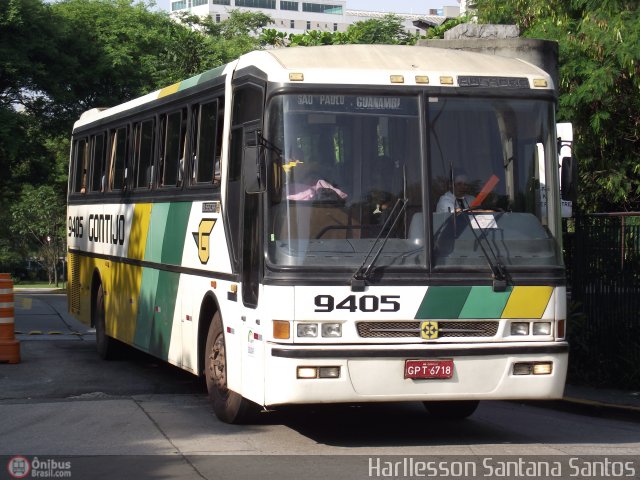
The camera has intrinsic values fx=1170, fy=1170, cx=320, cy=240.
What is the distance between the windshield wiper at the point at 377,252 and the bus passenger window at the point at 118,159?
6602 millimetres

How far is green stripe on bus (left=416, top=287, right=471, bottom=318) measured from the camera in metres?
9.29

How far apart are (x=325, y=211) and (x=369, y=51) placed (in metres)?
1.71

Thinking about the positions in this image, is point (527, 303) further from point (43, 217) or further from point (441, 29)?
point (43, 217)

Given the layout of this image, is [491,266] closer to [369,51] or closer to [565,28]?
[369,51]

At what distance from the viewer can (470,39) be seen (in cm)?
1644

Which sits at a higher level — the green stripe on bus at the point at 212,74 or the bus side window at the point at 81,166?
the green stripe on bus at the point at 212,74

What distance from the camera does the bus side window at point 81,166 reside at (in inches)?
705

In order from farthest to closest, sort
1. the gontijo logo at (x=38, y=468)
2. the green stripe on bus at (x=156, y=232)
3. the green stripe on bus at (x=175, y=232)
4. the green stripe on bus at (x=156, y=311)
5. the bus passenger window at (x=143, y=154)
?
1. the bus passenger window at (x=143, y=154)
2. the green stripe on bus at (x=156, y=232)
3. the green stripe on bus at (x=156, y=311)
4. the green stripe on bus at (x=175, y=232)
5. the gontijo logo at (x=38, y=468)

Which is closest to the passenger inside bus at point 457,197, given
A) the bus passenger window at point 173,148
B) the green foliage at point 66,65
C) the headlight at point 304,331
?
the headlight at point 304,331

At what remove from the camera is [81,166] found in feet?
59.8

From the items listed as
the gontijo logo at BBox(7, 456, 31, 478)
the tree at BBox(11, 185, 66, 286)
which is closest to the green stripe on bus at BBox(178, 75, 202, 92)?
the gontijo logo at BBox(7, 456, 31, 478)

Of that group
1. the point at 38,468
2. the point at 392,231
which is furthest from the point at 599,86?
the point at 38,468

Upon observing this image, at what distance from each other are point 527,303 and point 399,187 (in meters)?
1.41

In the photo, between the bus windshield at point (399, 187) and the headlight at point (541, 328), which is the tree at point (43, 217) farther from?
the headlight at point (541, 328)
